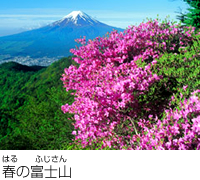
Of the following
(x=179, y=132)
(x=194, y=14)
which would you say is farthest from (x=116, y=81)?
(x=194, y=14)

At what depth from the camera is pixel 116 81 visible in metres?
8.71

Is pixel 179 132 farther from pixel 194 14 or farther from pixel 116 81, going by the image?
pixel 194 14

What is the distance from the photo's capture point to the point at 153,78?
8.47 m

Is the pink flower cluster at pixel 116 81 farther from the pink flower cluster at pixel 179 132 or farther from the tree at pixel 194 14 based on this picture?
the tree at pixel 194 14

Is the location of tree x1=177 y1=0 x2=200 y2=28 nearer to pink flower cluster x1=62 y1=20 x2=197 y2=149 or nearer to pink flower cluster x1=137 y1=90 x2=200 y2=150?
pink flower cluster x1=62 y1=20 x2=197 y2=149

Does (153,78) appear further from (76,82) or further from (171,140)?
(76,82)

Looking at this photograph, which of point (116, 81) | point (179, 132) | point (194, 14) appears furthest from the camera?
point (194, 14)

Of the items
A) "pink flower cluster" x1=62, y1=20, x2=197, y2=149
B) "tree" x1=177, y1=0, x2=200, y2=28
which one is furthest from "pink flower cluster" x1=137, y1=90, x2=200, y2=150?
"tree" x1=177, y1=0, x2=200, y2=28

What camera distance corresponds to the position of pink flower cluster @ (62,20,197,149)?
26.8 ft

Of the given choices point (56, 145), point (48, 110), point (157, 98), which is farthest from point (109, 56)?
point (48, 110)

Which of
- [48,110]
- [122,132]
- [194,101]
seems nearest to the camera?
[194,101]

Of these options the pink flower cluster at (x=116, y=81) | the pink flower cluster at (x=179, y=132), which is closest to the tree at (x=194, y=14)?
the pink flower cluster at (x=116, y=81)

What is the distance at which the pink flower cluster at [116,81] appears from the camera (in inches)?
321

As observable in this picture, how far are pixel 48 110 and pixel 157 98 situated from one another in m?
21.4
